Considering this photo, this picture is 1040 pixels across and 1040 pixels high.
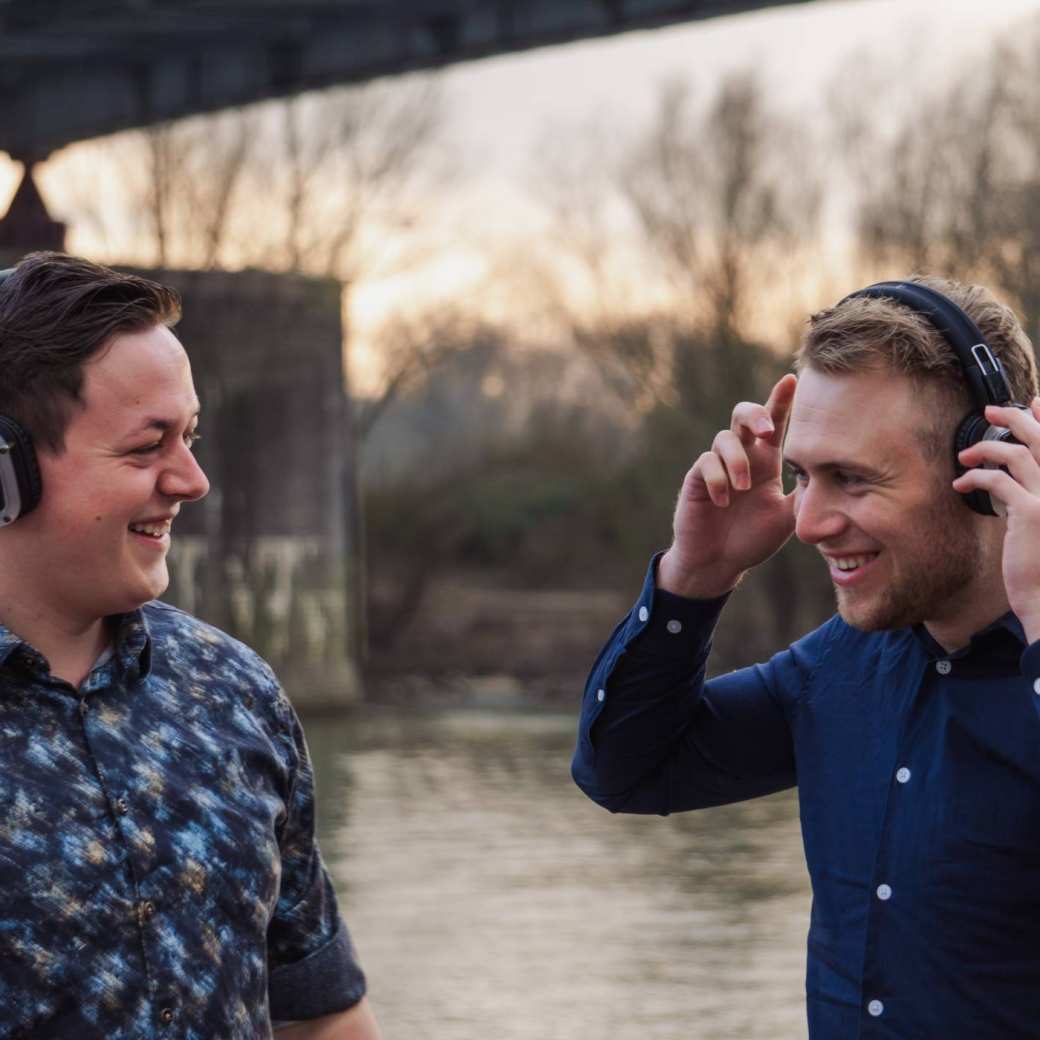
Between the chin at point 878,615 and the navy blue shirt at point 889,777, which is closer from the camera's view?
the navy blue shirt at point 889,777

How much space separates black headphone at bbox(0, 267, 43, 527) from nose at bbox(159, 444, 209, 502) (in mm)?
161

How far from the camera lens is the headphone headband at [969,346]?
8.83 feet

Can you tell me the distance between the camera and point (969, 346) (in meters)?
2.71

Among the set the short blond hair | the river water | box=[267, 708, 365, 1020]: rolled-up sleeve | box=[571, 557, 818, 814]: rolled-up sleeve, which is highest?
the short blond hair

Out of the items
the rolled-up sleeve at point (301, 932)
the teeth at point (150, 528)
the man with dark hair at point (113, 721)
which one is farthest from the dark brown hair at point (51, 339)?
the rolled-up sleeve at point (301, 932)

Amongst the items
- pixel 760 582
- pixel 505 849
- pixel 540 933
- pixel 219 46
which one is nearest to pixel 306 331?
pixel 219 46

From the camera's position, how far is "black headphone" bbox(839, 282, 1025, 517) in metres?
2.67

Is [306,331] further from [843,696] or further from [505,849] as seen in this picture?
[843,696]

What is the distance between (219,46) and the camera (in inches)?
838

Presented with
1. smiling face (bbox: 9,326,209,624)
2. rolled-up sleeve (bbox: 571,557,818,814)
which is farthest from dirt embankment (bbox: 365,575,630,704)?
smiling face (bbox: 9,326,209,624)

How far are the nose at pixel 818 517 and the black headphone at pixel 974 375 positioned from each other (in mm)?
162

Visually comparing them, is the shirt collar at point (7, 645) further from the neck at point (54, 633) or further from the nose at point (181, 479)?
the nose at point (181, 479)

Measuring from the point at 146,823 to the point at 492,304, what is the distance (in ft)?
99.8

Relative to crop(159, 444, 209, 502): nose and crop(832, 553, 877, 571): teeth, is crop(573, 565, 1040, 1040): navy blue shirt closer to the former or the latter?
crop(832, 553, 877, 571): teeth
